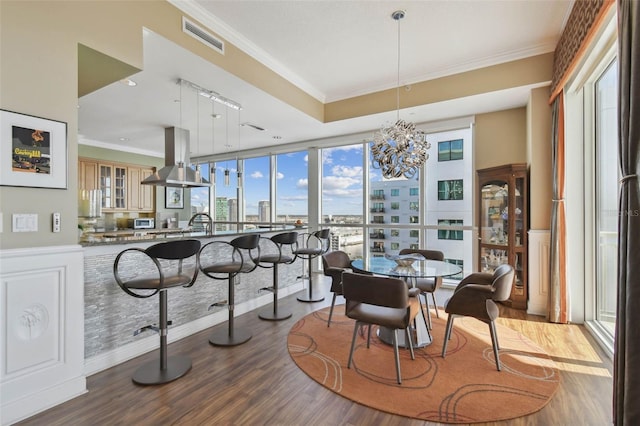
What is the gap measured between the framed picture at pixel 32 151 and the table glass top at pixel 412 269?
2.56 meters

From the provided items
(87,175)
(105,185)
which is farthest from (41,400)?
(105,185)

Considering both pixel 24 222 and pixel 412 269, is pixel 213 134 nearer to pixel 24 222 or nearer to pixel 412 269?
pixel 24 222

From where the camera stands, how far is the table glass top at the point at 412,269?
2.60m

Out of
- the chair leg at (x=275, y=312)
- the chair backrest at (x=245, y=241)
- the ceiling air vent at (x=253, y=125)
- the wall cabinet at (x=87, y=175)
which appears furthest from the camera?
the wall cabinet at (x=87, y=175)

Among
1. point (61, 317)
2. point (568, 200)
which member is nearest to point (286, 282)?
point (61, 317)

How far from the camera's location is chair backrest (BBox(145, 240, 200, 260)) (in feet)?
7.30

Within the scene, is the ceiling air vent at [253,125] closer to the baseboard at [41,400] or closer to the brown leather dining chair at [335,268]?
the brown leather dining chair at [335,268]

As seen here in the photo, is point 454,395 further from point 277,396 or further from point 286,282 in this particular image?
point 286,282

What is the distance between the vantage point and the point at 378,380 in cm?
231

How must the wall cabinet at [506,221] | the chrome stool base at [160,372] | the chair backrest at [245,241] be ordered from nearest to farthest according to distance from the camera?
the chrome stool base at [160,372] → the chair backrest at [245,241] → the wall cabinet at [506,221]

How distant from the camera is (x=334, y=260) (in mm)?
3518

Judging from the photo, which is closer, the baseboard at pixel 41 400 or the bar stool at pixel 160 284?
the baseboard at pixel 41 400

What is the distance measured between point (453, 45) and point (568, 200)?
2233 millimetres

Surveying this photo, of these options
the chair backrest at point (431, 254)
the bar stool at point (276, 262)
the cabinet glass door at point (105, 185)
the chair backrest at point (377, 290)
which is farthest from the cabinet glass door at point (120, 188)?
the chair backrest at point (377, 290)
